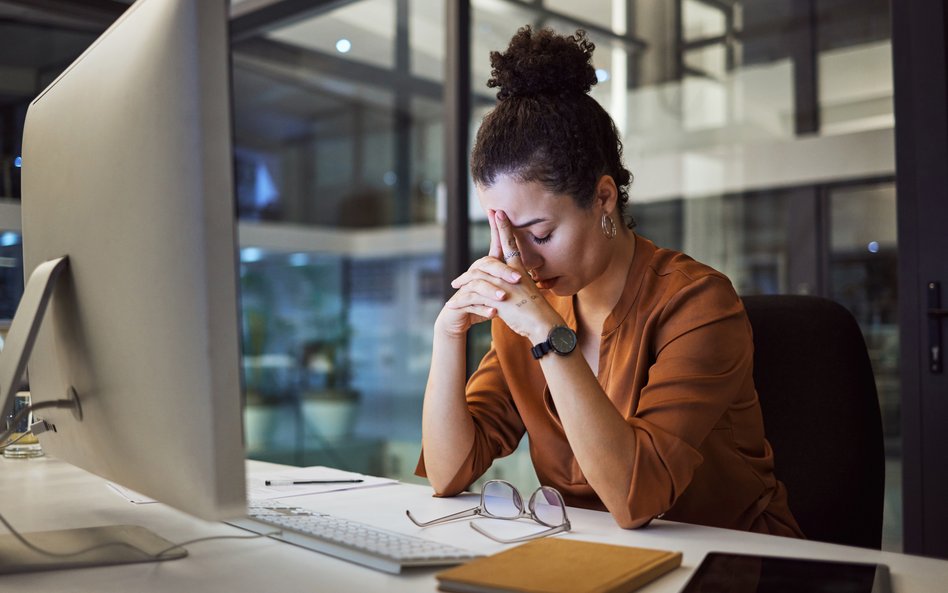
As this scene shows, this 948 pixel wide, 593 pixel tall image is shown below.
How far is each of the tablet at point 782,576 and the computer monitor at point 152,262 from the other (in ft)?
1.47

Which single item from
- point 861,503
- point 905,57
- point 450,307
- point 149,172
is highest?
point 905,57

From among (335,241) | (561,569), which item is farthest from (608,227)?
(335,241)

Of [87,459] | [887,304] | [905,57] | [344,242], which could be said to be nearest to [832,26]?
[905,57]

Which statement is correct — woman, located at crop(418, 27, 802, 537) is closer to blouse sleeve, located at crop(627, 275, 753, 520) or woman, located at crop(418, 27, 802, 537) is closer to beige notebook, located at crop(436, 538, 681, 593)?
blouse sleeve, located at crop(627, 275, 753, 520)

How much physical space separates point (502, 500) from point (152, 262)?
24.4 inches

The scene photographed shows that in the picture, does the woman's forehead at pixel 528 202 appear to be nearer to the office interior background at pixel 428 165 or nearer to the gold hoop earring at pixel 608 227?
the gold hoop earring at pixel 608 227

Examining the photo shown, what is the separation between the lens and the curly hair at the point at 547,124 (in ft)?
4.63

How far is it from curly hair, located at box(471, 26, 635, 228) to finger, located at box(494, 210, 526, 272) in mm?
75

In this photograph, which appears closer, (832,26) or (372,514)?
(372,514)

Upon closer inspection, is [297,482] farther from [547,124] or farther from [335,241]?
[335,241]

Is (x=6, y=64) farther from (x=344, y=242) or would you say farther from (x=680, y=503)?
(x=680, y=503)

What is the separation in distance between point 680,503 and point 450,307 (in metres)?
0.49

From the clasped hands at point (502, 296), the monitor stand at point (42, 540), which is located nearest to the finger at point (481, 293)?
the clasped hands at point (502, 296)

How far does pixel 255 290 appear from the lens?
3.93 meters
